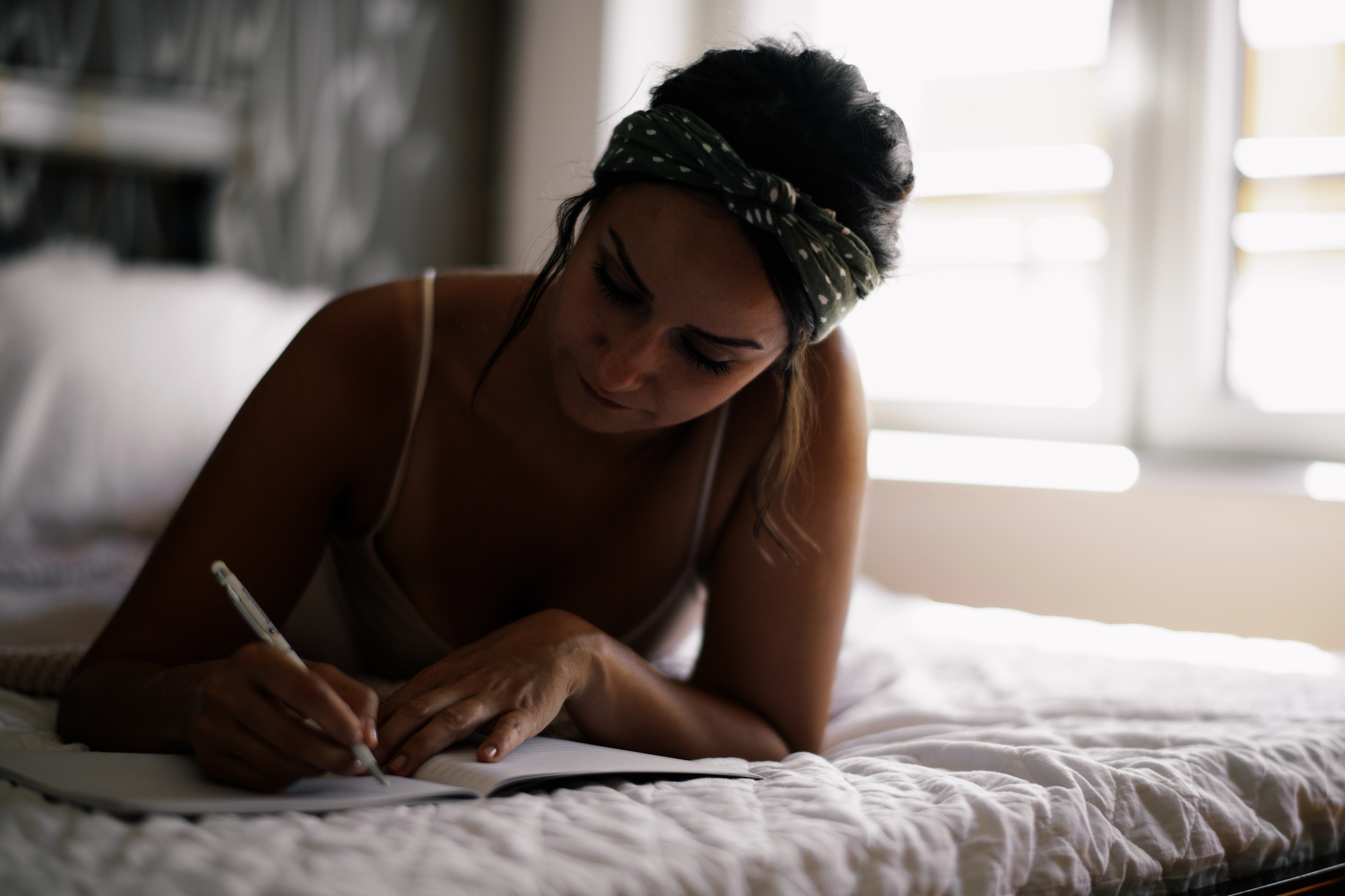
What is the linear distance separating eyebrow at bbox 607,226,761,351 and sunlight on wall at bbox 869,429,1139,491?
1318 mm

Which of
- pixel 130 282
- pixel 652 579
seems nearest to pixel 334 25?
pixel 130 282

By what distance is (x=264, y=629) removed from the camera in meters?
0.64

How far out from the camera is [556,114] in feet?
8.84

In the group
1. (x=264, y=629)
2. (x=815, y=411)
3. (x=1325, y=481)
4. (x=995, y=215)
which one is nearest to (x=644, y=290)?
(x=815, y=411)

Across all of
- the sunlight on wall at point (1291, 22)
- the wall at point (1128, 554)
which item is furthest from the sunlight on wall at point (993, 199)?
the wall at point (1128, 554)

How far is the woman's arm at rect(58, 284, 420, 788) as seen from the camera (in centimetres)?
63

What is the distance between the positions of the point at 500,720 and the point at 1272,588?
159 cm

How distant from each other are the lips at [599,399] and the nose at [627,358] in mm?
33

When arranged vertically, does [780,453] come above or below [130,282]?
below

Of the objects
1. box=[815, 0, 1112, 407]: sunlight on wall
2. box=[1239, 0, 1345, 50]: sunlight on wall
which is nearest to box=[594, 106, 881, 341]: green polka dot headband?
box=[815, 0, 1112, 407]: sunlight on wall

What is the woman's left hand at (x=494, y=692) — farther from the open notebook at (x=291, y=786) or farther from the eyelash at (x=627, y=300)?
the eyelash at (x=627, y=300)

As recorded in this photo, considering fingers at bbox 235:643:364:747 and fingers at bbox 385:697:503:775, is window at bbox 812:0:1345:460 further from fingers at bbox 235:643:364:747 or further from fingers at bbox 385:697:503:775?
fingers at bbox 235:643:364:747

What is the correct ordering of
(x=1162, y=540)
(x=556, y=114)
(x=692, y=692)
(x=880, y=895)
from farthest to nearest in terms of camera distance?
(x=556, y=114) < (x=1162, y=540) < (x=692, y=692) < (x=880, y=895)

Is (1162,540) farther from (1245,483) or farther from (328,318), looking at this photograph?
(328,318)
